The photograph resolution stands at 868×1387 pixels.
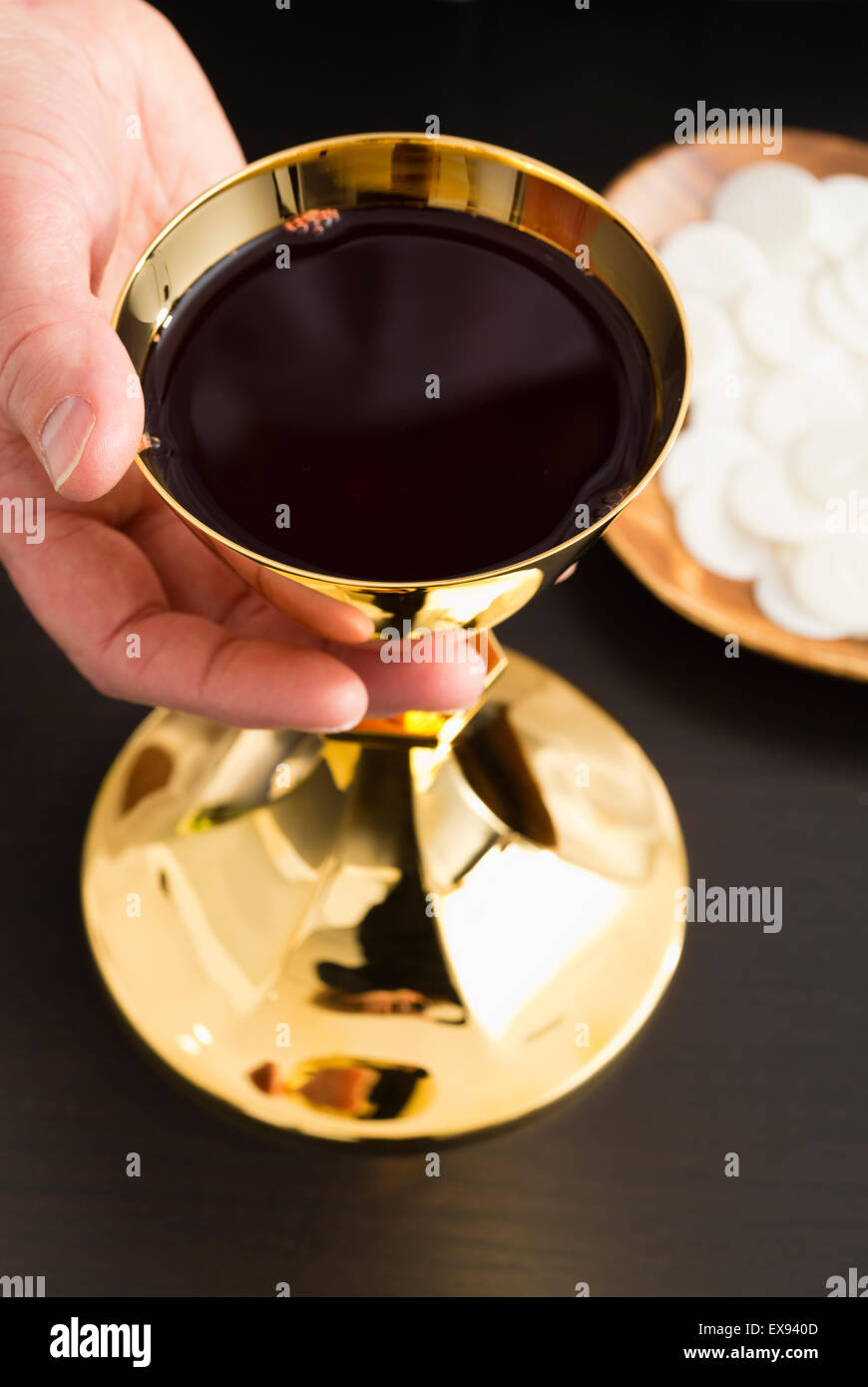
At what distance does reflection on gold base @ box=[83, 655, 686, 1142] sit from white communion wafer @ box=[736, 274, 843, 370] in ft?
1.27

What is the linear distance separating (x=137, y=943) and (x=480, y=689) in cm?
25

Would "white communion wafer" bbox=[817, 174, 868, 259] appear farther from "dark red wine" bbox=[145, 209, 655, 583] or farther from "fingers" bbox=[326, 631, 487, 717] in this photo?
"fingers" bbox=[326, 631, 487, 717]

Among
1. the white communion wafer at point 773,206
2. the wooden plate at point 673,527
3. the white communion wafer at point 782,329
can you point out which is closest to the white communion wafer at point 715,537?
the wooden plate at point 673,527

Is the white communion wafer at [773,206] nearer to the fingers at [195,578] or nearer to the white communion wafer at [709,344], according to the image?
the white communion wafer at [709,344]

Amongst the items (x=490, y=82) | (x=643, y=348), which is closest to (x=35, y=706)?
(x=643, y=348)

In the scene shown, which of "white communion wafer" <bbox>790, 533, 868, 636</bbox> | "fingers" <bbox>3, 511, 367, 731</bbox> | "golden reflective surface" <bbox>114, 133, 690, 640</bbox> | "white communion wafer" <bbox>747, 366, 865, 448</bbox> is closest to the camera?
"golden reflective surface" <bbox>114, 133, 690, 640</bbox>

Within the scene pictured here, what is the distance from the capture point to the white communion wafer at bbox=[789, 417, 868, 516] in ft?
2.72

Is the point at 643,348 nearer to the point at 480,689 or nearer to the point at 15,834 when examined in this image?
the point at 480,689

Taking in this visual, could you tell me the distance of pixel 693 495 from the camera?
33.3 inches

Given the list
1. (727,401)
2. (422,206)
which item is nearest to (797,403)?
(727,401)

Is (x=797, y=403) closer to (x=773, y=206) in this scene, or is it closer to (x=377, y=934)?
(x=773, y=206)

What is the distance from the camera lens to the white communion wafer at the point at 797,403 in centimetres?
87

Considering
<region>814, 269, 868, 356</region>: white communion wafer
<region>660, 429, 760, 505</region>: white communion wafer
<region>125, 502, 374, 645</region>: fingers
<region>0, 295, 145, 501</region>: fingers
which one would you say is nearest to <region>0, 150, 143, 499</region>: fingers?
<region>0, 295, 145, 501</region>: fingers

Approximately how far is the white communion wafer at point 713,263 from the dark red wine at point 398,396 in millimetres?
393
